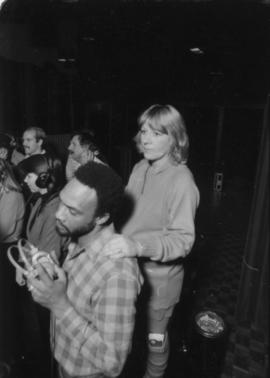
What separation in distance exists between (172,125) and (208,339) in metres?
1.95

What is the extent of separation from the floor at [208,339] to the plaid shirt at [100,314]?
55cm

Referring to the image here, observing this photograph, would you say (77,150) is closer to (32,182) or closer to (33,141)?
(33,141)

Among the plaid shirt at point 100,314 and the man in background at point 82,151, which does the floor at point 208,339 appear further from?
the man in background at point 82,151

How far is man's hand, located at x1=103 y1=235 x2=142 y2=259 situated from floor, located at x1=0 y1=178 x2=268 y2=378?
2.04 feet

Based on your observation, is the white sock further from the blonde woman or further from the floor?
the floor

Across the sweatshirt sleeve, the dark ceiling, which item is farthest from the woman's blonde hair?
the dark ceiling

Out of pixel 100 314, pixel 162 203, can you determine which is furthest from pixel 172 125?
pixel 100 314

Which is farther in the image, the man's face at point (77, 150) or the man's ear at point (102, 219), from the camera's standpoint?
the man's face at point (77, 150)

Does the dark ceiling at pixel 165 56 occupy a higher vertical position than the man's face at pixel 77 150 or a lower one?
higher

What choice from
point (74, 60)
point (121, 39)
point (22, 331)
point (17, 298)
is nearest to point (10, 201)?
point (17, 298)

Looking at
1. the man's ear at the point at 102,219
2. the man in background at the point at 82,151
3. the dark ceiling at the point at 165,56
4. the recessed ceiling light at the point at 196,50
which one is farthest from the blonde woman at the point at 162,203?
the recessed ceiling light at the point at 196,50

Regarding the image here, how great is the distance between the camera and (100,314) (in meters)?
1.27

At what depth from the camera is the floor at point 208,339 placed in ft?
9.14

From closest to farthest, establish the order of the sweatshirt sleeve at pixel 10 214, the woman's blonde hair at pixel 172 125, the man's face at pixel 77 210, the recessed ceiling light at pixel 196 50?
the man's face at pixel 77 210, the woman's blonde hair at pixel 172 125, the sweatshirt sleeve at pixel 10 214, the recessed ceiling light at pixel 196 50
